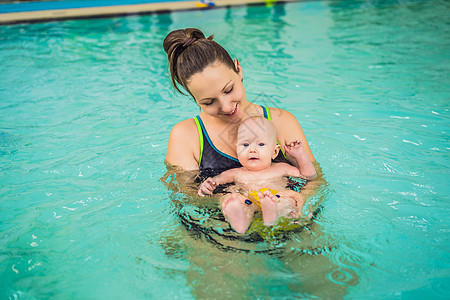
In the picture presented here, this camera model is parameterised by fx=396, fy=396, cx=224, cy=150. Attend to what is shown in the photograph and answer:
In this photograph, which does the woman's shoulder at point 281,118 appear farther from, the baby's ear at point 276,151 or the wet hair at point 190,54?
the wet hair at point 190,54

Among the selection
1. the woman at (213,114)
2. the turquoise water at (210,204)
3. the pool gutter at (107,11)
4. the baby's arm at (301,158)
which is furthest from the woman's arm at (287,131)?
the pool gutter at (107,11)

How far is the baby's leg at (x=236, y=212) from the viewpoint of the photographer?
7.76 ft

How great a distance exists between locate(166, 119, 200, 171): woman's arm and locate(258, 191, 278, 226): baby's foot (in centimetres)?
84

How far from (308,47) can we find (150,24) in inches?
199

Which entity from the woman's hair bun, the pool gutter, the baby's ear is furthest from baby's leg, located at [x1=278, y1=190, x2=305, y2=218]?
the pool gutter

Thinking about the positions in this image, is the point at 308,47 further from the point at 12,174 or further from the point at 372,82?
the point at 12,174

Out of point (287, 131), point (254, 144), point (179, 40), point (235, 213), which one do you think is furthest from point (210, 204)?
point (179, 40)

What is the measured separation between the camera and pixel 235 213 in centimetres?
240

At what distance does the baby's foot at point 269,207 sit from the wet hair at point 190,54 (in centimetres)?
93

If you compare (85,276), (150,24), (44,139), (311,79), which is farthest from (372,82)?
(150,24)

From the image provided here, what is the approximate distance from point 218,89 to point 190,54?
0.30 metres

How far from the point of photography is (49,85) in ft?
21.7

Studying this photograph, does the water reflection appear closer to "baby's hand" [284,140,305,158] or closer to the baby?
the baby

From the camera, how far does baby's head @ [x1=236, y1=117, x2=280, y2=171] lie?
285cm
